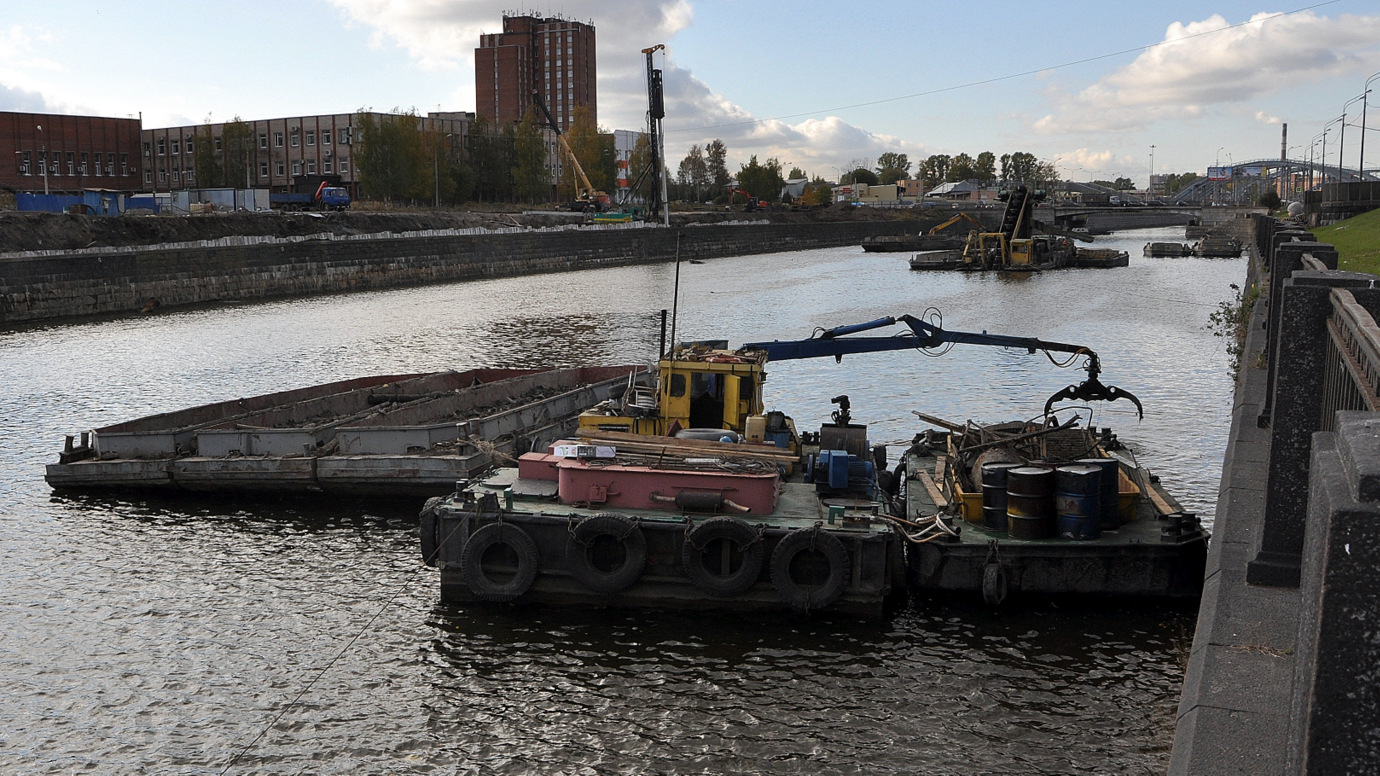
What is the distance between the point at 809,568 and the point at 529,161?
131 meters

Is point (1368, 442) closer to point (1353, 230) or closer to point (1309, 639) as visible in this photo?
point (1309, 639)

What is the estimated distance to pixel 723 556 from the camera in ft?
46.1

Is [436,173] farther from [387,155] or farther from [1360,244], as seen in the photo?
[1360,244]

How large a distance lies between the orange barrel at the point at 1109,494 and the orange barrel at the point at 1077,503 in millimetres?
80

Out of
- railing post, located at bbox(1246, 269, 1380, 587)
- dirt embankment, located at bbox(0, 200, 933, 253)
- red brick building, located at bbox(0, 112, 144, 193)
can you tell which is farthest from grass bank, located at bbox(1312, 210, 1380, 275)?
red brick building, located at bbox(0, 112, 144, 193)

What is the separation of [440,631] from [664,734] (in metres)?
4.10

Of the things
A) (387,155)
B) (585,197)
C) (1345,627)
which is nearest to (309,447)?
(1345,627)

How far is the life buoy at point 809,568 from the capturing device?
45.1 feet

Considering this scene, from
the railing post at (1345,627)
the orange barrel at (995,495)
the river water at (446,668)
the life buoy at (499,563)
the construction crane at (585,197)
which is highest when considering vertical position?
the construction crane at (585,197)

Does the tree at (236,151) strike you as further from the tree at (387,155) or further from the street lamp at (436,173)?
the street lamp at (436,173)

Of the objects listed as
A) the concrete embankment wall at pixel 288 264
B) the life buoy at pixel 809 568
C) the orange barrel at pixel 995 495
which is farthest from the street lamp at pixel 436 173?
the life buoy at pixel 809 568

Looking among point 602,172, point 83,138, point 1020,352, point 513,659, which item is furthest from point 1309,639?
point 602,172

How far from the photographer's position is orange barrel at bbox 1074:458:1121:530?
558 inches

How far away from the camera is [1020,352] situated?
137ft
